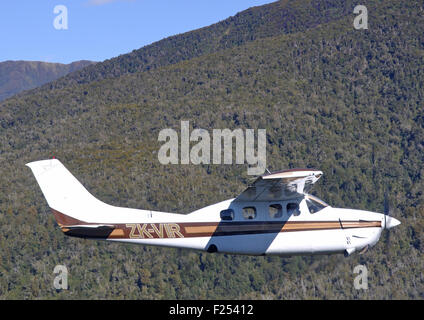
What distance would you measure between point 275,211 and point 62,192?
7.41 metres

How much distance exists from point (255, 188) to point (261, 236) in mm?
2093

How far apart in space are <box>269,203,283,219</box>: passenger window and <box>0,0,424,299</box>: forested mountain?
9.79 feet

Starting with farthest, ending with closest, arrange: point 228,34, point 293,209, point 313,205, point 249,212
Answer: point 228,34 < point 313,205 < point 293,209 < point 249,212

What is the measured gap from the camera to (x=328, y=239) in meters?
21.2

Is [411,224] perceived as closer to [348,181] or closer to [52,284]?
[348,181]

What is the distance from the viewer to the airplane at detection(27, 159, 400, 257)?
821 inches

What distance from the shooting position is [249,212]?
68.6ft

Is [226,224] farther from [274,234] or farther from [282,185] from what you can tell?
[282,185]

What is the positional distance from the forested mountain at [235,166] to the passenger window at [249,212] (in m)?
3.57

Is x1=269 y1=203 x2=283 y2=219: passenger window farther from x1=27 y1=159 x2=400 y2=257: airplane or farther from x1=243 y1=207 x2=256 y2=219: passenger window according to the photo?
x1=243 y1=207 x2=256 y2=219: passenger window

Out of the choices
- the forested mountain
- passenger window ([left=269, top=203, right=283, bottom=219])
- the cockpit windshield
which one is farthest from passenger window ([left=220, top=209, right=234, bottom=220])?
the forested mountain

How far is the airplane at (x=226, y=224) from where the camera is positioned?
2086cm

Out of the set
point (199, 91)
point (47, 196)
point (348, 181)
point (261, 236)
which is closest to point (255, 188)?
point (261, 236)

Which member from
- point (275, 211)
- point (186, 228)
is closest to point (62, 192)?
point (186, 228)
